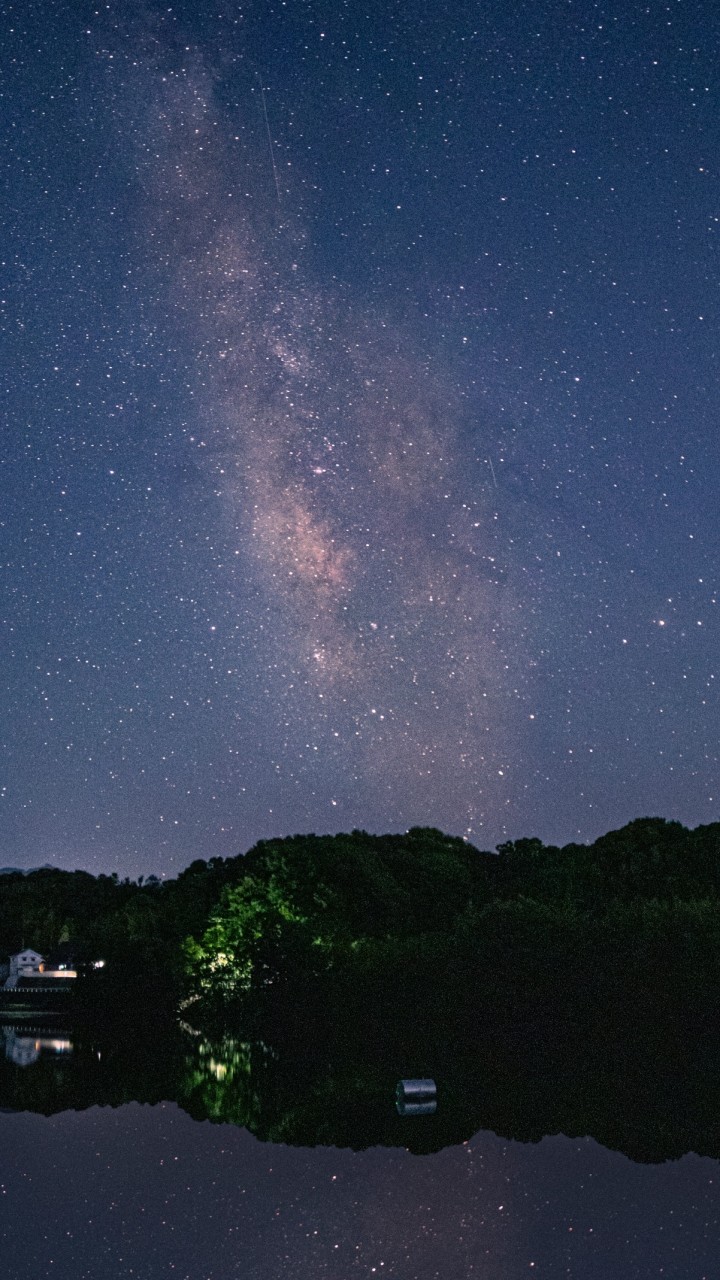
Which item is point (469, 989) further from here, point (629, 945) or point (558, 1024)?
point (629, 945)

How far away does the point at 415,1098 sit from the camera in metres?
15.5

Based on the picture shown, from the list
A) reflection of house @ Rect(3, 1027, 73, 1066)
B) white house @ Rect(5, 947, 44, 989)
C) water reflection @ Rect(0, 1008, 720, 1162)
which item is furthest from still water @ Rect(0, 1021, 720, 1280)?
white house @ Rect(5, 947, 44, 989)

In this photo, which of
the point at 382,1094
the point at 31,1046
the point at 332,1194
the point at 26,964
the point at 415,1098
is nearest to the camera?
the point at 332,1194

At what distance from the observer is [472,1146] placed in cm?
1277

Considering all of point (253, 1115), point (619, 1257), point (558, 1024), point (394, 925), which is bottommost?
point (619, 1257)

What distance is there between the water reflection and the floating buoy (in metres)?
0.12

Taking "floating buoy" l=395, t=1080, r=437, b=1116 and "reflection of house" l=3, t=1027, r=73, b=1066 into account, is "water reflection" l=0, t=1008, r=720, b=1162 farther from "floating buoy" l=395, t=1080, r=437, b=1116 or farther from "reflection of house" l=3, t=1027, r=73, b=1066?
"reflection of house" l=3, t=1027, r=73, b=1066

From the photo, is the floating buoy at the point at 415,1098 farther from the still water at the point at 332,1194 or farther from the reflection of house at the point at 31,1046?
the reflection of house at the point at 31,1046

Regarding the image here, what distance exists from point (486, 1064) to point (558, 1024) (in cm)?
514

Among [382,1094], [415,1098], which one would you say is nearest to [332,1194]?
[415,1098]

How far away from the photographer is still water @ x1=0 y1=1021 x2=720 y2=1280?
8195 millimetres

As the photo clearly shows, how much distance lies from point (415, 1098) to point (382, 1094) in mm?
1966

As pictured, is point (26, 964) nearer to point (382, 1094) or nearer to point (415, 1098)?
point (382, 1094)

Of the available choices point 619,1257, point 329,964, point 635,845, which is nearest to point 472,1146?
point 619,1257
